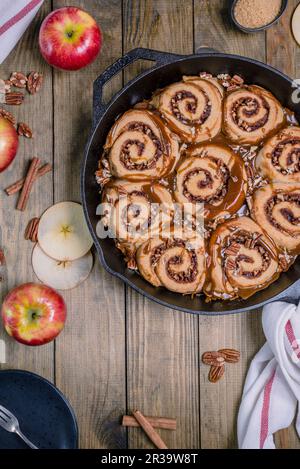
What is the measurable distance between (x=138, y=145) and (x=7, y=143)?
419 mm

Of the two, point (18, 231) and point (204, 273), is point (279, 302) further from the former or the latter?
point (18, 231)

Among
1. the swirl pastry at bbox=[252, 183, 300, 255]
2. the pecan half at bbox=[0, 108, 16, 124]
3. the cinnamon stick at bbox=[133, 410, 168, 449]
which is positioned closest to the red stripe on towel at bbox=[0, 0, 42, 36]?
the pecan half at bbox=[0, 108, 16, 124]

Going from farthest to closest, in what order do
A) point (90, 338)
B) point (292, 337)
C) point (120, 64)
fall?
1. point (90, 338)
2. point (292, 337)
3. point (120, 64)

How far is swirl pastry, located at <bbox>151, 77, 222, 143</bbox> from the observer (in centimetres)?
170

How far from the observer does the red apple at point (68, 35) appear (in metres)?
1.73

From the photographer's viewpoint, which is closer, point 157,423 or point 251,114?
point 251,114

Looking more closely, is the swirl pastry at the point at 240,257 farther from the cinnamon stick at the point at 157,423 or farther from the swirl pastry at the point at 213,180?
the cinnamon stick at the point at 157,423

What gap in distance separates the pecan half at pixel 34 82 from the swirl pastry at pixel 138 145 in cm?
34

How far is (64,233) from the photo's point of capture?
5.97 feet

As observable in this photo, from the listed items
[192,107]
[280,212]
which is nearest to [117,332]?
[280,212]

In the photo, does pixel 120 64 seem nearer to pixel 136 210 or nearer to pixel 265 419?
pixel 136 210

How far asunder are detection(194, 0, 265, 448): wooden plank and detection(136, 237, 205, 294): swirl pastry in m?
0.22

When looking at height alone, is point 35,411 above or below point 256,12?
below
